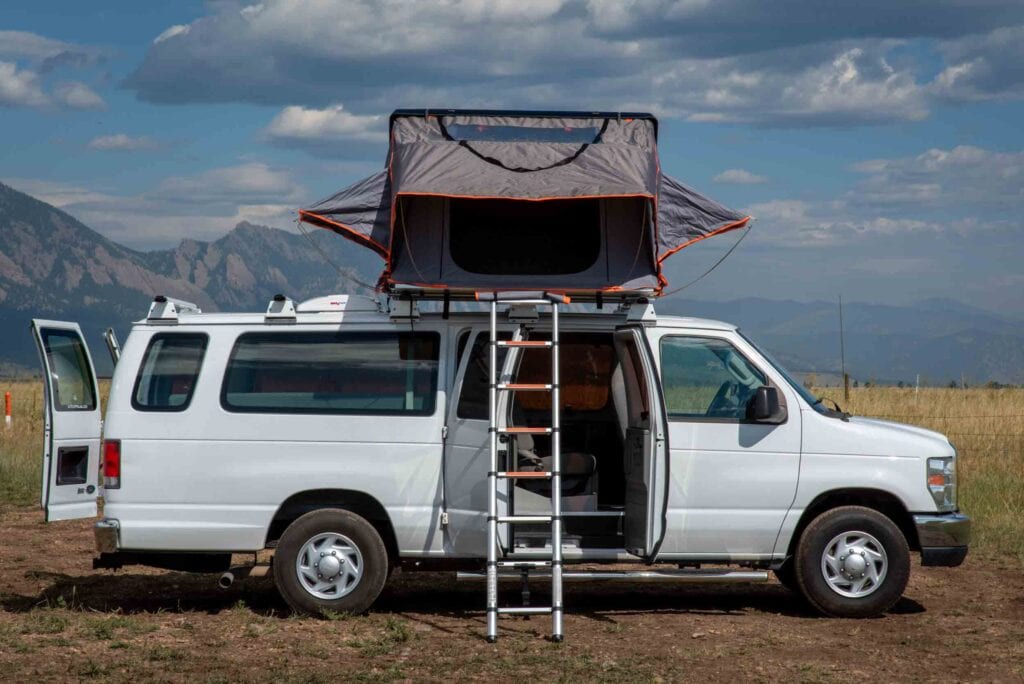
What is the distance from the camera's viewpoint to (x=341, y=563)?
945 centimetres

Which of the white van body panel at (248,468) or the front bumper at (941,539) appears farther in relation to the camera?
the front bumper at (941,539)

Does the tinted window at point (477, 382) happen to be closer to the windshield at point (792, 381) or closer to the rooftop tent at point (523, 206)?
the rooftop tent at point (523, 206)

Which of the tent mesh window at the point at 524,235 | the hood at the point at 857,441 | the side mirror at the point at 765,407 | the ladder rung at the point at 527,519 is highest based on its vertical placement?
the tent mesh window at the point at 524,235

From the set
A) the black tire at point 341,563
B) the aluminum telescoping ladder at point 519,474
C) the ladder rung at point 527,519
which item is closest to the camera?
the aluminum telescoping ladder at point 519,474

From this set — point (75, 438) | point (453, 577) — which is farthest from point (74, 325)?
point (453, 577)

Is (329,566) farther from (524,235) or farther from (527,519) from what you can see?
(524,235)

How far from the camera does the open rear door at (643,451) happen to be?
9.25 metres

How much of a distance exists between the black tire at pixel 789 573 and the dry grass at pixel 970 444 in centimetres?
357

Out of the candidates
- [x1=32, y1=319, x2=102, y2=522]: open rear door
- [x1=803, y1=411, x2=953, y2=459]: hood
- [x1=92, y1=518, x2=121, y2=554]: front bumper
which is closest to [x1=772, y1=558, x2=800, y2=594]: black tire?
[x1=803, y1=411, x2=953, y2=459]: hood

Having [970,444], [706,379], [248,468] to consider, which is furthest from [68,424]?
[970,444]

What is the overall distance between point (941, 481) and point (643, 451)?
205 cm

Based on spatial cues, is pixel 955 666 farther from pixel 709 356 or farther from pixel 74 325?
pixel 74 325

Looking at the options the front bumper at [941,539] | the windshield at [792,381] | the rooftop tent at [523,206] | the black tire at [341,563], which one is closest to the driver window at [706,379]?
the windshield at [792,381]

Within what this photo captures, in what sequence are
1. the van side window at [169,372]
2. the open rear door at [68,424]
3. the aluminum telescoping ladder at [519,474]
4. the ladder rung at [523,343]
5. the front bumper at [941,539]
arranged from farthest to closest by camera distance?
the open rear door at [68,424], the front bumper at [941,539], the van side window at [169,372], the ladder rung at [523,343], the aluminum telescoping ladder at [519,474]
